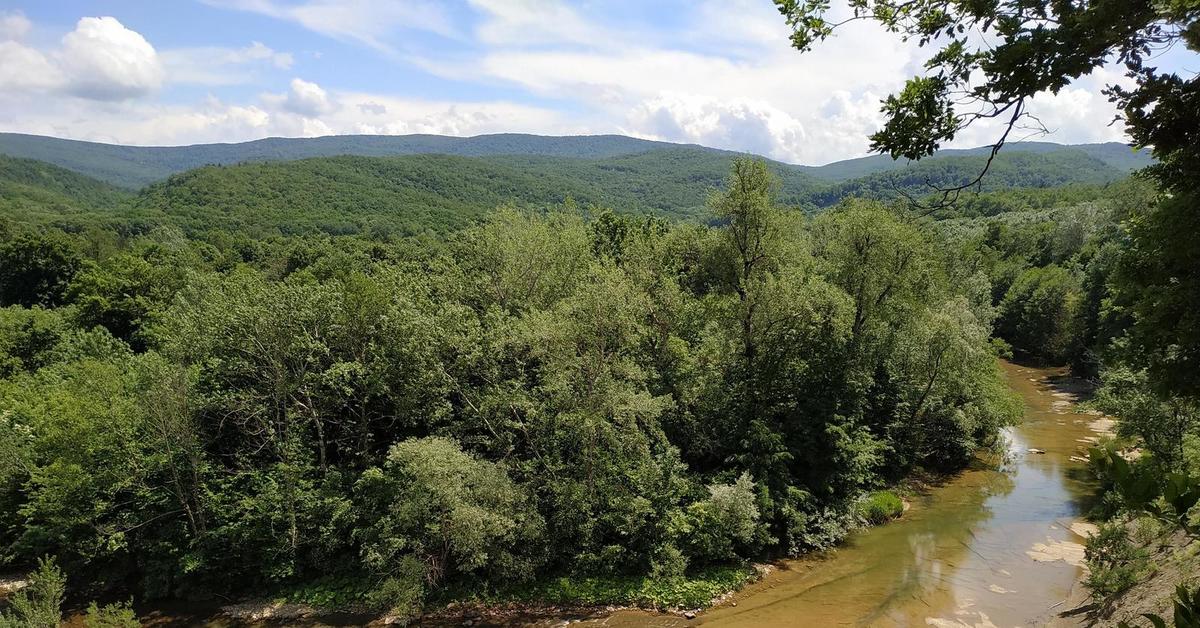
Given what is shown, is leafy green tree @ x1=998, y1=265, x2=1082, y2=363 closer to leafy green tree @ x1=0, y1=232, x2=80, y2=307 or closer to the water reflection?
the water reflection

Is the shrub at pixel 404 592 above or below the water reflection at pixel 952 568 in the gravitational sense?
below

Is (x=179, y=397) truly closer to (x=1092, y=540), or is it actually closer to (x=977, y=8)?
(x=977, y=8)

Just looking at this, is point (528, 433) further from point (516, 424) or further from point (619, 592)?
point (619, 592)

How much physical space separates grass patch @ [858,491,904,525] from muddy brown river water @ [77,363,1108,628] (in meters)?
0.45

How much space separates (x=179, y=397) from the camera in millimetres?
20484

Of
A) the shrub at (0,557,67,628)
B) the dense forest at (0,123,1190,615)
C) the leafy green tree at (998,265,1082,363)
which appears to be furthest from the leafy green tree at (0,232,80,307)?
the leafy green tree at (998,265,1082,363)

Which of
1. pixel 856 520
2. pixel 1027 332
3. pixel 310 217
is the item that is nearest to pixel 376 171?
pixel 310 217

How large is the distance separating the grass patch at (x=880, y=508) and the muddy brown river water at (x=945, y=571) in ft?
1.47

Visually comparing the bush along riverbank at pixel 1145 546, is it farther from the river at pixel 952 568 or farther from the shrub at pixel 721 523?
the shrub at pixel 721 523

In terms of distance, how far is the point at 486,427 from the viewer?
22250mm

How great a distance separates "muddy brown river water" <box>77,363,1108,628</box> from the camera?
18.4 metres

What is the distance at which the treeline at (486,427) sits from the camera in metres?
20.5

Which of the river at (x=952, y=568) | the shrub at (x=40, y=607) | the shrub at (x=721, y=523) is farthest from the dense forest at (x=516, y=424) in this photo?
the shrub at (x=40, y=607)

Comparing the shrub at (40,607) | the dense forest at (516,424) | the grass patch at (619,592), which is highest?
the dense forest at (516,424)
